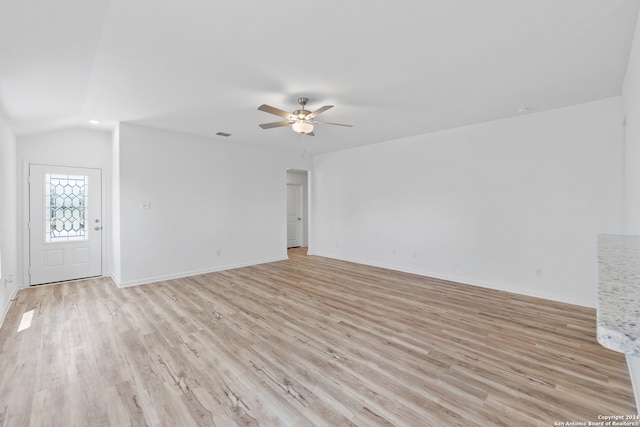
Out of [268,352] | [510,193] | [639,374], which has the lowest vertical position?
[268,352]

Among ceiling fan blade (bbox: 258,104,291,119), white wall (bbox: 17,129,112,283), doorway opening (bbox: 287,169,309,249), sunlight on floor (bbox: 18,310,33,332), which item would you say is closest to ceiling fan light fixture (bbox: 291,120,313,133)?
ceiling fan blade (bbox: 258,104,291,119)

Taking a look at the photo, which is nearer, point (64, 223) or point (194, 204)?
point (64, 223)

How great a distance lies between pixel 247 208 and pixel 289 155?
1676mm

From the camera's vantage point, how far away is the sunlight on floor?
304 centimetres

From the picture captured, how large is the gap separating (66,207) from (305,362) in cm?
499

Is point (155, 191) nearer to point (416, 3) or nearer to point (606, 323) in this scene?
point (416, 3)

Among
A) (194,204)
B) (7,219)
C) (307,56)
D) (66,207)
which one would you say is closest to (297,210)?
(194,204)

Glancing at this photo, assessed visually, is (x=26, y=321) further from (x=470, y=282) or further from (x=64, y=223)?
(x=470, y=282)

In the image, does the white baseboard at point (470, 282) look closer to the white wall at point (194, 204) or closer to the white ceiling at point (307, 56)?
the white wall at point (194, 204)

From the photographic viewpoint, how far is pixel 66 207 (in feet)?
15.8

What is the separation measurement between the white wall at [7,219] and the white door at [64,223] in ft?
1.00

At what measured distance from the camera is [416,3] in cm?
186

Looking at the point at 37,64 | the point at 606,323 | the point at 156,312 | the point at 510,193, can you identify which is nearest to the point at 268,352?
the point at 156,312

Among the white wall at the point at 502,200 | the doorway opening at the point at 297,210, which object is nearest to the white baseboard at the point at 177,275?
the white wall at the point at 502,200
